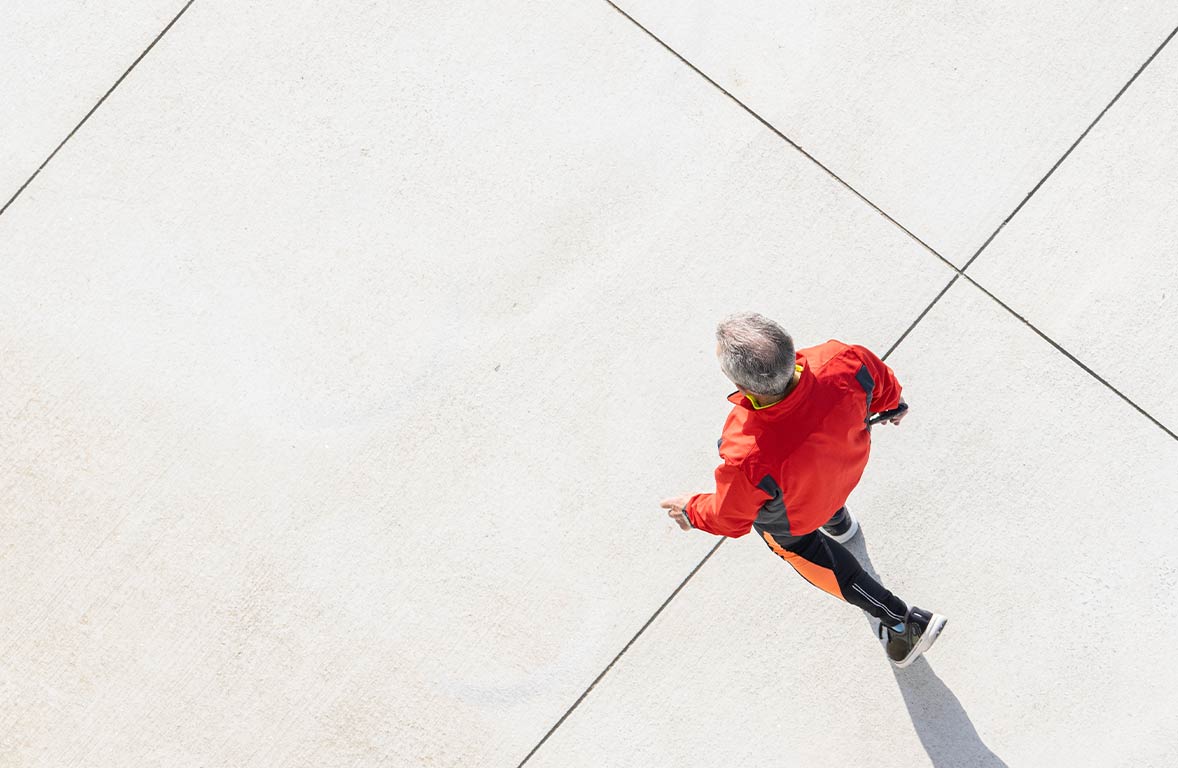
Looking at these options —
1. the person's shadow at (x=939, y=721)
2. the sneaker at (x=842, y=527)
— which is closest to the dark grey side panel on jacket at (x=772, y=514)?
the sneaker at (x=842, y=527)

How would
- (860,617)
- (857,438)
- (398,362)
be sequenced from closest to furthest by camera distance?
(857,438)
(860,617)
(398,362)

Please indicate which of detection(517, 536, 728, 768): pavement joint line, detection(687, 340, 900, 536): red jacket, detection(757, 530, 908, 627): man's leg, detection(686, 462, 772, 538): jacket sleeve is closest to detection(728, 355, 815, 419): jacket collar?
detection(687, 340, 900, 536): red jacket

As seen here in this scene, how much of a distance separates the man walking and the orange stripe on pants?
22 centimetres

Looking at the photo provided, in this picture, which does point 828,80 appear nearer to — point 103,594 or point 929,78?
point 929,78

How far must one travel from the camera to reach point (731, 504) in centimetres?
305

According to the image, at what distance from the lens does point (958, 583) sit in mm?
4059

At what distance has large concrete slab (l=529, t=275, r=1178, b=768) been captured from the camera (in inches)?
156

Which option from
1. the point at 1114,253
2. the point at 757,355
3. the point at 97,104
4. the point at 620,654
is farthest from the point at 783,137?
the point at 97,104

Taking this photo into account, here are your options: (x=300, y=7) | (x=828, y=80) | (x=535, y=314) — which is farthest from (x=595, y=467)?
(x=300, y=7)

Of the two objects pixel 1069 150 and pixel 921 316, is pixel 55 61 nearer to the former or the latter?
pixel 921 316

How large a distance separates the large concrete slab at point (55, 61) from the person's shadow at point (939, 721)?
389 centimetres

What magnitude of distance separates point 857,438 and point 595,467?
135 cm

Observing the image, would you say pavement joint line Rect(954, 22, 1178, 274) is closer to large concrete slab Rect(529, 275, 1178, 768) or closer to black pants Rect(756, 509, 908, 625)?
large concrete slab Rect(529, 275, 1178, 768)

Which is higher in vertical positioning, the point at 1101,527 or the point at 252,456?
the point at 1101,527
